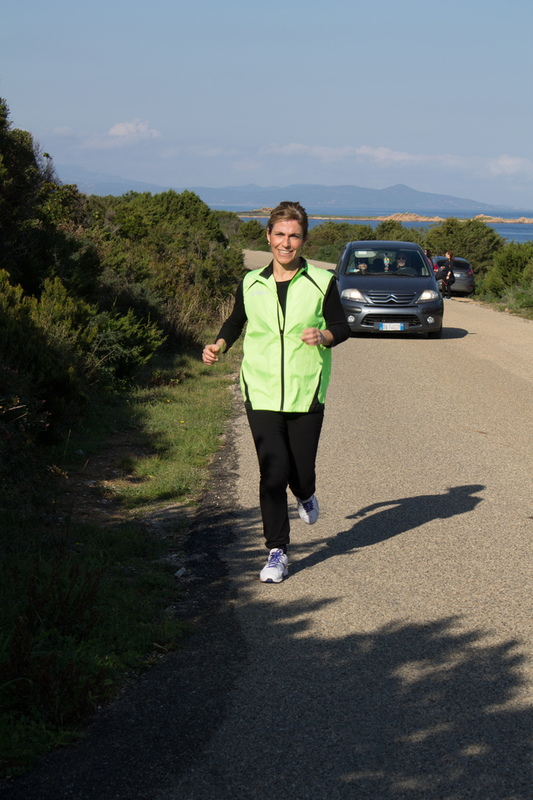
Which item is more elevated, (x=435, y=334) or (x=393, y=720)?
(x=435, y=334)

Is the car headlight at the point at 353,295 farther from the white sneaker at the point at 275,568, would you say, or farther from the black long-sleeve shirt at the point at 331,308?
the white sneaker at the point at 275,568

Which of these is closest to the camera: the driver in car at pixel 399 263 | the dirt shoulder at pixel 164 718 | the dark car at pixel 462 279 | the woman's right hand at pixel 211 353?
the dirt shoulder at pixel 164 718

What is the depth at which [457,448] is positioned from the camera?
7.45m

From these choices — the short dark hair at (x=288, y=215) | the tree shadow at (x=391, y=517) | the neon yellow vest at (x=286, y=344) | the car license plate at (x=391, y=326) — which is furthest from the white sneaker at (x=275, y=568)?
the car license plate at (x=391, y=326)

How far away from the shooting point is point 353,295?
1555 centimetres

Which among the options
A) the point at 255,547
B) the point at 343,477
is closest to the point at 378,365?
the point at 343,477

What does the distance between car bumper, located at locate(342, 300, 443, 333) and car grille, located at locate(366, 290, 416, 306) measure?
0.27 feet

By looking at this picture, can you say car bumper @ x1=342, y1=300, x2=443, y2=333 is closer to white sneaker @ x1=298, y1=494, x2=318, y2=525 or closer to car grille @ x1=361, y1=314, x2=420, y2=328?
car grille @ x1=361, y1=314, x2=420, y2=328

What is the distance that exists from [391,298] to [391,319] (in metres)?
0.46

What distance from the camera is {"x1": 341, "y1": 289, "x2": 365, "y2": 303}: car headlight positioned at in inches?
611

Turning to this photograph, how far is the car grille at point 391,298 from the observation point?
1538cm

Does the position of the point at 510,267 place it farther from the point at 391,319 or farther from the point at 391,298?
the point at 391,298

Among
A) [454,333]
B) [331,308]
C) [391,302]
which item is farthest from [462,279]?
[331,308]

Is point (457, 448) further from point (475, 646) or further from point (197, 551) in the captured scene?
point (475, 646)
